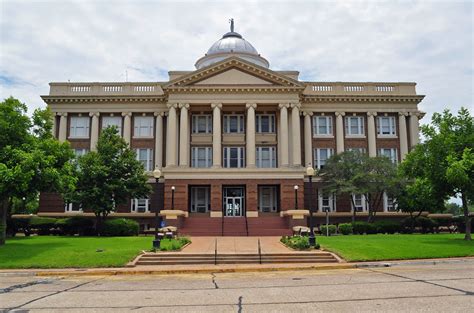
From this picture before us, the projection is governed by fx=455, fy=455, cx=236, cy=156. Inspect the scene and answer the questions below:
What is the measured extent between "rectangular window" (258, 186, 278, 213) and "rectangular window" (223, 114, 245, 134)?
278 inches

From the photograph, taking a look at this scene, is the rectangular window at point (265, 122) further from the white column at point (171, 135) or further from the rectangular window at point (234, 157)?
the white column at point (171, 135)

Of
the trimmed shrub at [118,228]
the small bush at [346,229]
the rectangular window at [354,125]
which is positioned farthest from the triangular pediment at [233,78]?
the small bush at [346,229]

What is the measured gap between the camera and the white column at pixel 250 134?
150 ft

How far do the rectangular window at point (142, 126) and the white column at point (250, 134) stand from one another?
36.7 feet

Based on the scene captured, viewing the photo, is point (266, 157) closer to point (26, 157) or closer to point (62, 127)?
point (62, 127)

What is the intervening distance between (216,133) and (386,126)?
755 inches

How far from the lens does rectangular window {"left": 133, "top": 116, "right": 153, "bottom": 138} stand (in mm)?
50031

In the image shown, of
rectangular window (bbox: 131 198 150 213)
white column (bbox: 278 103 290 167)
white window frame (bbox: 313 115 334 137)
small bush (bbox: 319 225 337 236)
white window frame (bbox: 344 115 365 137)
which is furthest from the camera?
white window frame (bbox: 344 115 365 137)

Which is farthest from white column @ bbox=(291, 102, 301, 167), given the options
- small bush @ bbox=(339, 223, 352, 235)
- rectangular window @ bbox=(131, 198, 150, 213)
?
rectangular window @ bbox=(131, 198, 150, 213)

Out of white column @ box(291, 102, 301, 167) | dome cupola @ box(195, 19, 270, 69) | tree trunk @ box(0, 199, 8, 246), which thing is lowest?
tree trunk @ box(0, 199, 8, 246)

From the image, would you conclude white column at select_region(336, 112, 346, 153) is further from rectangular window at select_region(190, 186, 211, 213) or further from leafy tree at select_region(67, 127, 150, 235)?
leafy tree at select_region(67, 127, 150, 235)

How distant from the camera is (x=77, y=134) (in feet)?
164

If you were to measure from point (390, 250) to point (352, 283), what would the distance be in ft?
30.9

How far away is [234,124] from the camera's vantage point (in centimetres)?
4950
